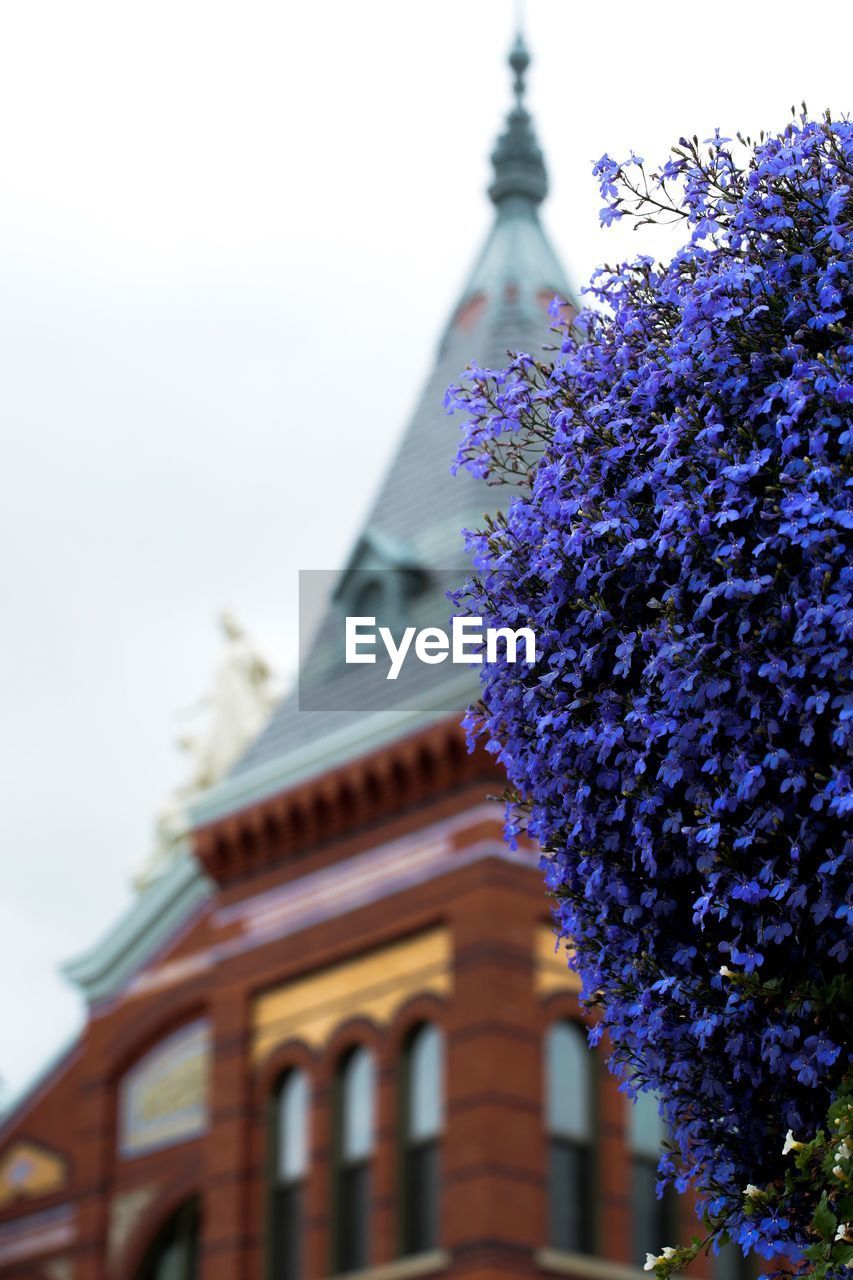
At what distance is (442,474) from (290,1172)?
9154mm

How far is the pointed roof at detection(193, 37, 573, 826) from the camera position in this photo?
27.8 meters

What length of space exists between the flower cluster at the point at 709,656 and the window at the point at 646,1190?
59.5 feet

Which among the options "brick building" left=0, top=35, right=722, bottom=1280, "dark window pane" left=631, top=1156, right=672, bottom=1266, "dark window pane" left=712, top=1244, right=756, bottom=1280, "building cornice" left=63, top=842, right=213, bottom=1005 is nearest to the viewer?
"brick building" left=0, top=35, right=722, bottom=1280

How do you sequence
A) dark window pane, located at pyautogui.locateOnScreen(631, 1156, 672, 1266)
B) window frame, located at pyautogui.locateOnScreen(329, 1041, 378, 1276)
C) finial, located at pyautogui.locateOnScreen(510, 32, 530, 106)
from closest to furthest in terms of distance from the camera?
dark window pane, located at pyautogui.locateOnScreen(631, 1156, 672, 1266) < window frame, located at pyautogui.locateOnScreen(329, 1041, 378, 1276) < finial, located at pyautogui.locateOnScreen(510, 32, 530, 106)

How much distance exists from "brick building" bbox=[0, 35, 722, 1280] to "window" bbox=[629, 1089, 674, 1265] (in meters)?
0.04

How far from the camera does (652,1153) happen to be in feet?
85.7

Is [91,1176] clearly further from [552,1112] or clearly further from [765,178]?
[765,178]

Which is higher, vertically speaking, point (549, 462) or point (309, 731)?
point (309, 731)

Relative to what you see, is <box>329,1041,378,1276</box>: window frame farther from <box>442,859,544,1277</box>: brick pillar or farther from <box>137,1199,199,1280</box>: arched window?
<box>137,1199,199,1280</box>: arched window

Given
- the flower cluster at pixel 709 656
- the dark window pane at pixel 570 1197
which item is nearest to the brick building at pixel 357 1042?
the dark window pane at pixel 570 1197

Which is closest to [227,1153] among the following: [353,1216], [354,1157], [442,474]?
[354,1157]

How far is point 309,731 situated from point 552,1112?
6122 mm

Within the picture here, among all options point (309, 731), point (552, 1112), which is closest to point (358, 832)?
point (309, 731)

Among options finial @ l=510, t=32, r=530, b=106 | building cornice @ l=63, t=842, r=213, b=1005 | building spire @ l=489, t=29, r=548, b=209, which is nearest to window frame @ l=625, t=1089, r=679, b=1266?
building cornice @ l=63, t=842, r=213, b=1005
